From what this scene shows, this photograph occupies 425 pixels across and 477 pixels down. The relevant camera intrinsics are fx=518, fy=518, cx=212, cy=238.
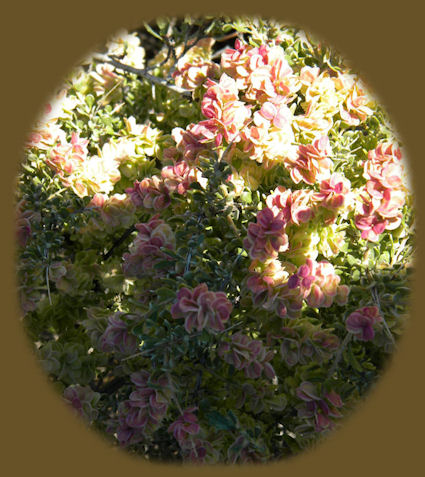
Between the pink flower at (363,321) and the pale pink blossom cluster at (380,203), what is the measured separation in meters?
0.23

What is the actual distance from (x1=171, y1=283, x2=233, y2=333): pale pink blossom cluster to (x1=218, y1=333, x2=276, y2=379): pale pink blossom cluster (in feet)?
0.56

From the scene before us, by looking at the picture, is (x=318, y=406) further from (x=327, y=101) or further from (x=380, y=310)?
(x=327, y=101)

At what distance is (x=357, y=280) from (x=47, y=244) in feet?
3.51

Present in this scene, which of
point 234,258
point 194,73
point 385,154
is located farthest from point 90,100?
point 385,154

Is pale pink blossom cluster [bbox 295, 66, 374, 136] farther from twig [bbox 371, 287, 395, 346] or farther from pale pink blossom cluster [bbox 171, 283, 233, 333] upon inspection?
pale pink blossom cluster [bbox 171, 283, 233, 333]

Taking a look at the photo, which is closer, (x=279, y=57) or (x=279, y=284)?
(x=279, y=284)

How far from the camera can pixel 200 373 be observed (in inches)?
69.2

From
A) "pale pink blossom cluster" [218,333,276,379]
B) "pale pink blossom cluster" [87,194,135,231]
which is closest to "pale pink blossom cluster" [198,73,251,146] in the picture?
"pale pink blossom cluster" [87,194,135,231]

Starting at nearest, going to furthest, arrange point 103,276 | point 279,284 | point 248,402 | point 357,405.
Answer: point 279,284 → point 357,405 → point 248,402 → point 103,276

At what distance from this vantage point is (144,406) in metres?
1.61

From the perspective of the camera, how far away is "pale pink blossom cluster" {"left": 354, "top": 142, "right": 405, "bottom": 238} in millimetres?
1634

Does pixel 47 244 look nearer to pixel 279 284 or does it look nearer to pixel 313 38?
pixel 279 284

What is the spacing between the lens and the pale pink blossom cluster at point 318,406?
5.40 feet

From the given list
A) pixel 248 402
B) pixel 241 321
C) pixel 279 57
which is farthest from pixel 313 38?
pixel 248 402
